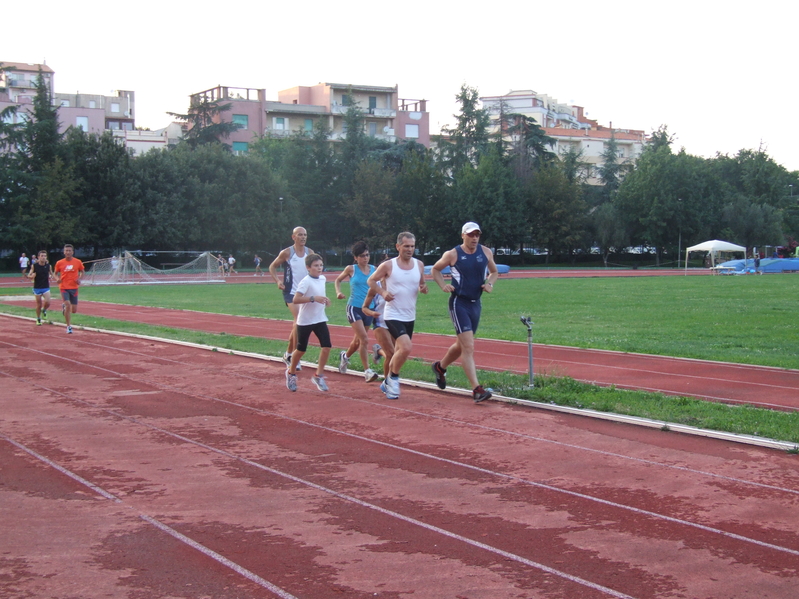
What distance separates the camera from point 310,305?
10141mm

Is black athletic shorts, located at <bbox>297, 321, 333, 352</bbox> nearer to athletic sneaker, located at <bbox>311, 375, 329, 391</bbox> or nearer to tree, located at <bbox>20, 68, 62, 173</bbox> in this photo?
athletic sneaker, located at <bbox>311, 375, 329, 391</bbox>

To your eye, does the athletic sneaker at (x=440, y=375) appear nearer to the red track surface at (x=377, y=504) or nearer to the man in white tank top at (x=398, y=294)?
the red track surface at (x=377, y=504)

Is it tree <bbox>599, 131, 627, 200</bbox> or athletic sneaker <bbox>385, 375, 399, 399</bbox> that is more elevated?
tree <bbox>599, 131, 627, 200</bbox>

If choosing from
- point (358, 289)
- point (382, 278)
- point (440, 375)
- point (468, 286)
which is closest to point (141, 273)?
point (358, 289)

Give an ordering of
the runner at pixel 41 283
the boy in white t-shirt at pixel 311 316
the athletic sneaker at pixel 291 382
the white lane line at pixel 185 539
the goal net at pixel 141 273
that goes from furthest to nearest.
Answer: the goal net at pixel 141 273 < the runner at pixel 41 283 < the athletic sneaker at pixel 291 382 < the boy in white t-shirt at pixel 311 316 < the white lane line at pixel 185 539

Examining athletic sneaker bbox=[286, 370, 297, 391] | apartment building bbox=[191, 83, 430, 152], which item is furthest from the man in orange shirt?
apartment building bbox=[191, 83, 430, 152]

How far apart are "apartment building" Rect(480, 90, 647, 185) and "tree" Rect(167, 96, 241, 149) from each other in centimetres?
4654

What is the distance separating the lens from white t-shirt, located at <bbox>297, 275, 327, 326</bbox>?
1007cm

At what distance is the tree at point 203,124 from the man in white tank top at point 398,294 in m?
69.9

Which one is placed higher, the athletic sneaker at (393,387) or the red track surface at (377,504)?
the athletic sneaker at (393,387)

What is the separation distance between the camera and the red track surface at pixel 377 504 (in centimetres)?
436

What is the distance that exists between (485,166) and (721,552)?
6626cm

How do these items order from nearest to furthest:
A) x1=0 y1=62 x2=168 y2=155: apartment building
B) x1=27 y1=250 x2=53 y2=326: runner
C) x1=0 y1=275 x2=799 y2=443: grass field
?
x1=0 y1=275 x2=799 y2=443: grass field, x1=27 y1=250 x2=53 y2=326: runner, x1=0 y1=62 x2=168 y2=155: apartment building

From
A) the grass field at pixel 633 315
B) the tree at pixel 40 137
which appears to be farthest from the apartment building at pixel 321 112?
the grass field at pixel 633 315
